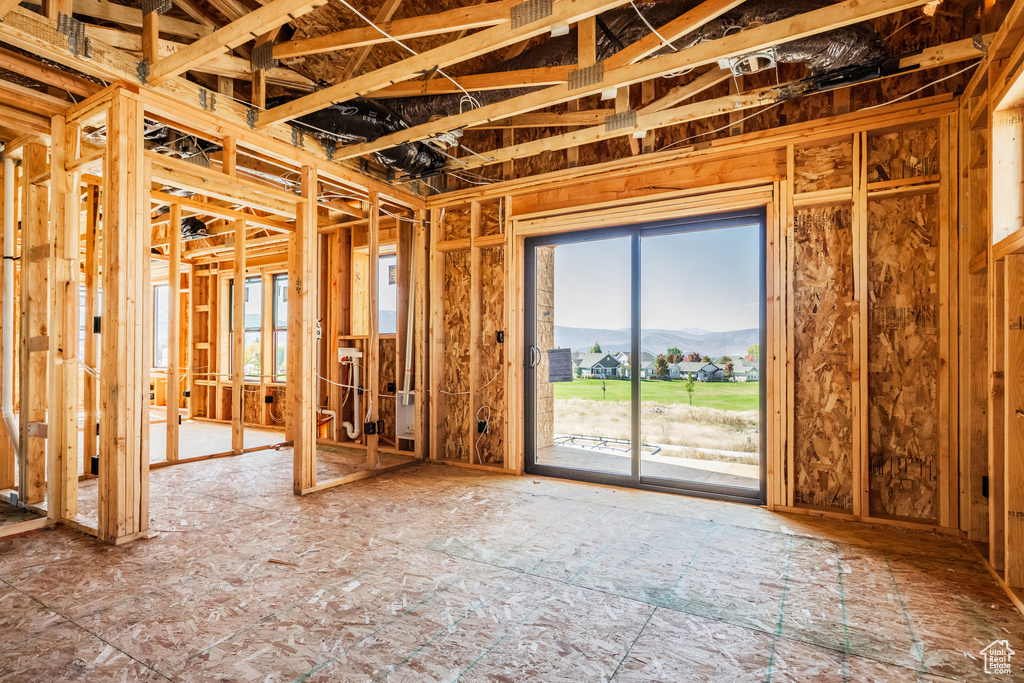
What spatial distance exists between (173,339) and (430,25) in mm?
4716

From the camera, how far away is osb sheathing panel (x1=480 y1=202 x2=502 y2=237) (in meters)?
5.37

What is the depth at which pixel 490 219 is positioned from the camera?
544 centimetres

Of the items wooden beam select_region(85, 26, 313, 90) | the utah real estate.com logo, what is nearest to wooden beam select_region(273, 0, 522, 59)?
wooden beam select_region(85, 26, 313, 90)

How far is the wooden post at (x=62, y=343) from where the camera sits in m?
3.43

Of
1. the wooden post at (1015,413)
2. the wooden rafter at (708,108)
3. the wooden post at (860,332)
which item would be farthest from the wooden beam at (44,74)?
the wooden post at (1015,413)

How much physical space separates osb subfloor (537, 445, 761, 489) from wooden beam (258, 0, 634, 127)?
371 cm

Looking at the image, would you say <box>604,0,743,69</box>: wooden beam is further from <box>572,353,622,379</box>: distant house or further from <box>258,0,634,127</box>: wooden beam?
<box>572,353,622,379</box>: distant house

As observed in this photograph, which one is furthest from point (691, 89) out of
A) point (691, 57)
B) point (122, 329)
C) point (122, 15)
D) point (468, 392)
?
point (122, 329)

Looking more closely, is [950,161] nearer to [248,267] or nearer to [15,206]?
[15,206]

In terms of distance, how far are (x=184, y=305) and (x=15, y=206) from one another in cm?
594

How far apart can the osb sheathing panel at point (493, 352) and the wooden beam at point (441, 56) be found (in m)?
2.33

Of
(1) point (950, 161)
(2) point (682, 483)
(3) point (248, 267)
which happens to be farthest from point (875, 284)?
(3) point (248, 267)

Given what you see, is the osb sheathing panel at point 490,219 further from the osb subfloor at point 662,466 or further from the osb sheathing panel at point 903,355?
the osb sheathing panel at point 903,355

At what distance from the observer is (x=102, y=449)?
10.3ft
